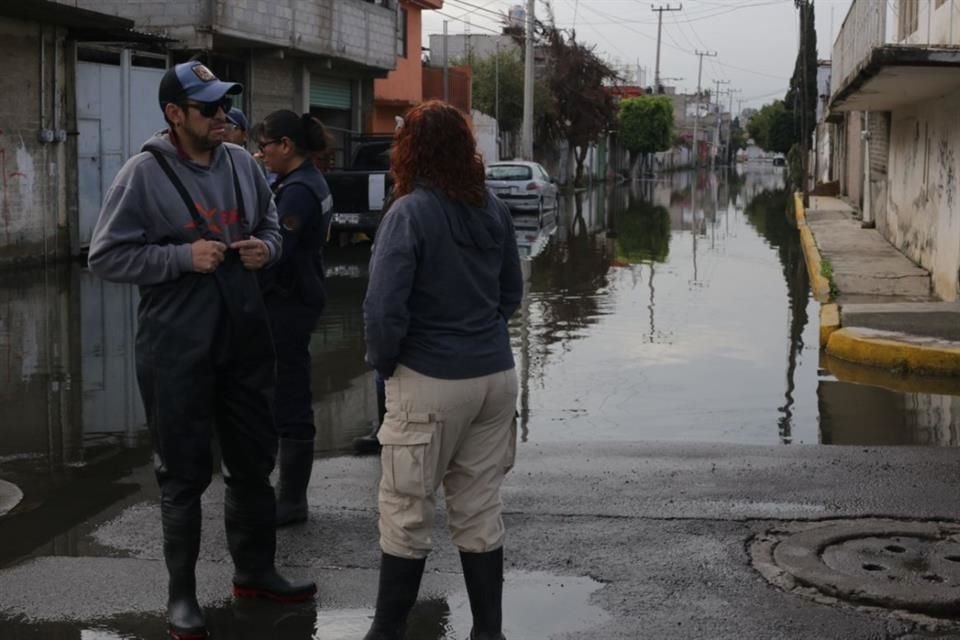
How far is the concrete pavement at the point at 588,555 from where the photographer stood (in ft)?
15.5

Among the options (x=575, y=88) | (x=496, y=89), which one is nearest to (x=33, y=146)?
(x=496, y=89)

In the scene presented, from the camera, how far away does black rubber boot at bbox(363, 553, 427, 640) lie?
4301 mm

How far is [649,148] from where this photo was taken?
3465 inches

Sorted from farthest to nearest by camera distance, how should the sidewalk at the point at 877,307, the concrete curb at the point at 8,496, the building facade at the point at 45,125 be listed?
the building facade at the point at 45,125
the sidewalk at the point at 877,307
the concrete curb at the point at 8,496

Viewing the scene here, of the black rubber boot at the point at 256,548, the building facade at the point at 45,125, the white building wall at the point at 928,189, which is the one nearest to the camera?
the black rubber boot at the point at 256,548

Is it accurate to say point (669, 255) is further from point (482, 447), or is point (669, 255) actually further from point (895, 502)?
point (482, 447)

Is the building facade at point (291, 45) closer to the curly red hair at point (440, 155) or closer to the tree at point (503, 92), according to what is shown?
the curly red hair at point (440, 155)

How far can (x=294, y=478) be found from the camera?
601 centimetres

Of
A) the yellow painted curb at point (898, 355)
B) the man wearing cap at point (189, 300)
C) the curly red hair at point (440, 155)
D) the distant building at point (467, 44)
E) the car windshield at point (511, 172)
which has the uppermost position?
the distant building at point (467, 44)

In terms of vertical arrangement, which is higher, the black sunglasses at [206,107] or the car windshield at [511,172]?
the car windshield at [511,172]

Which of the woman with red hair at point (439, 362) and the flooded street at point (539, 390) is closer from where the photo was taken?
the woman with red hair at point (439, 362)

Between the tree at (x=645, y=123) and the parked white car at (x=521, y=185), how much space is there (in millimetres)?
51385

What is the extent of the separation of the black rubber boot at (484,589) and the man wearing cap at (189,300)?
0.93 metres

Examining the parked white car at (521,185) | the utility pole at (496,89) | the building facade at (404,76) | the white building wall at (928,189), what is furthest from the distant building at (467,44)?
the white building wall at (928,189)
